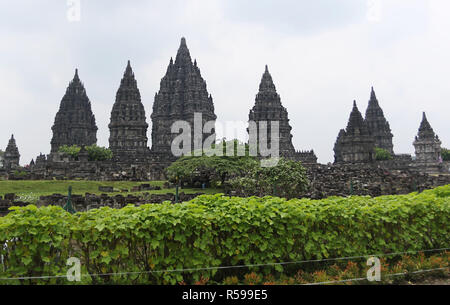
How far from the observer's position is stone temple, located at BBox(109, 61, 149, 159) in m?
58.9

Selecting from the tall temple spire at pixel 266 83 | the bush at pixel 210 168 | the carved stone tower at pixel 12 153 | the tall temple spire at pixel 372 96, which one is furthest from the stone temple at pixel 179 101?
the tall temple spire at pixel 372 96

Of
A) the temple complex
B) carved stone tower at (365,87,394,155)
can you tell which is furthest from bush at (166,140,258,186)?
carved stone tower at (365,87,394,155)

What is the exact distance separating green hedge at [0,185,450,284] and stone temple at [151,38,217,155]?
5681cm

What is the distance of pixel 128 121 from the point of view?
59000mm

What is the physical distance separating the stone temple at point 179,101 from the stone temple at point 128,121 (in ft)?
16.3

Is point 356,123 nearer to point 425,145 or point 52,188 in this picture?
point 425,145

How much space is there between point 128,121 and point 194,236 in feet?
182

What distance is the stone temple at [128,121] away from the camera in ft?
193

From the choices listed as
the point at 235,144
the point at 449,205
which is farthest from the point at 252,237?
the point at 235,144

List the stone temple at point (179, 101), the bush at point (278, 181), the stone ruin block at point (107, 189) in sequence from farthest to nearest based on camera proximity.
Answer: the stone temple at point (179, 101) < the stone ruin block at point (107, 189) < the bush at point (278, 181)

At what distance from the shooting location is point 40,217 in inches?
223

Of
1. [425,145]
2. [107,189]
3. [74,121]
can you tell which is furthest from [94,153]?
[425,145]

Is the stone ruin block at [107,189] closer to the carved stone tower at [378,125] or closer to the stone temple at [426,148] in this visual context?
the stone temple at [426,148]

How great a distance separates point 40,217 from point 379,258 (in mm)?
6500
